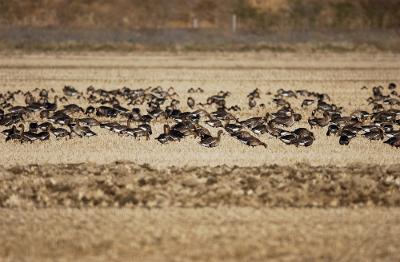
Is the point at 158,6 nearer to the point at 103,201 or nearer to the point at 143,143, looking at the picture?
the point at 143,143

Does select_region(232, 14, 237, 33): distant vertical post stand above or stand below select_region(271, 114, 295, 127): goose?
above

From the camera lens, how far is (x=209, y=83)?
4222 centimetres

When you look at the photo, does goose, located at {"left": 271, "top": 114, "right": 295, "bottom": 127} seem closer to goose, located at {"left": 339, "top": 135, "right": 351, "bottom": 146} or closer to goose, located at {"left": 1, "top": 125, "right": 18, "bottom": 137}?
goose, located at {"left": 339, "top": 135, "right": 351, "bottom": 146}

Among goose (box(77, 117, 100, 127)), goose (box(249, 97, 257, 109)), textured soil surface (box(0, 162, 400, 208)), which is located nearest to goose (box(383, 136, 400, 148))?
textured soil surface (box(0, 162, 400, 208))

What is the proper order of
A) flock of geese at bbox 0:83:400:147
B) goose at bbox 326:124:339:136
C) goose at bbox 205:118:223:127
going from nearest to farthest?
flock of geese at bbox 0:83:400:147, goose at bbox 326:124:339:136, goose at bbox 205:118:223:127

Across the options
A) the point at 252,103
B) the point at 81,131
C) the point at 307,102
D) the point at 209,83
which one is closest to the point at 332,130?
the point at 252,103

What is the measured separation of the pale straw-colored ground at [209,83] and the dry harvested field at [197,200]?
13cm

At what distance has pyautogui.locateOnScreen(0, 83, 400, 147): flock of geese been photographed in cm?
2364

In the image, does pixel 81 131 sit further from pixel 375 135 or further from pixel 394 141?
pixel 394 141

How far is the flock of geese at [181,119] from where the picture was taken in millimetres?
23641

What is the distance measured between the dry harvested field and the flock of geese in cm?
48

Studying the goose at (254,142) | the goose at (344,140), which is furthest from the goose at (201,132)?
the goose at (344,140)

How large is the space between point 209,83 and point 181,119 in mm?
15851

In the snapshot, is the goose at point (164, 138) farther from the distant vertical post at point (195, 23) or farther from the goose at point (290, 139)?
the distant vertical post at point (195, 23)
